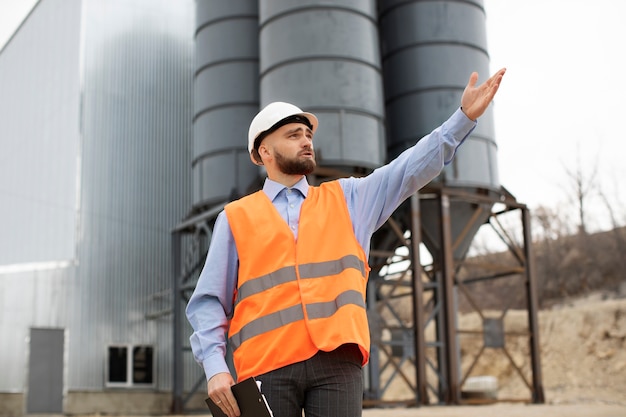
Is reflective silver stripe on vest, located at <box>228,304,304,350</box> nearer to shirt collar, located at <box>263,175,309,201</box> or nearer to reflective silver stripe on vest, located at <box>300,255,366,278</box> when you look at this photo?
reflective silver stripe on vest, located at <box>300,255,366,278</box>

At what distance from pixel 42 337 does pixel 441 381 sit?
30.0ft

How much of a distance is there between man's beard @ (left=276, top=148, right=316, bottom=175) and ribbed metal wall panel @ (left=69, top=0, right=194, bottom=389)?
16.4 metres

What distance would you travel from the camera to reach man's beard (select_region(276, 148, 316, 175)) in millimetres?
3107

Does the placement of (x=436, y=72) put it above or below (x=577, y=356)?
above

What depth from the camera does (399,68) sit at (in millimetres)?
16297

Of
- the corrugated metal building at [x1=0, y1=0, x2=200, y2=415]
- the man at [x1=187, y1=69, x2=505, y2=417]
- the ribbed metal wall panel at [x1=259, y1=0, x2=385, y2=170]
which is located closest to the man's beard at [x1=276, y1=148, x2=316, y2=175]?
the man at [x1=187, y1=69, x2=505, y2=417]

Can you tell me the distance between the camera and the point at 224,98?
54.3 ft

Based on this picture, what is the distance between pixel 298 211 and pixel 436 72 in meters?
13.3

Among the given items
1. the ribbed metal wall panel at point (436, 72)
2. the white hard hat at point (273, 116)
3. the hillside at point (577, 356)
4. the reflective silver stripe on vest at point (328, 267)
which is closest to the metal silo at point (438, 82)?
the ribbed metal wall panel at point (436, 72)

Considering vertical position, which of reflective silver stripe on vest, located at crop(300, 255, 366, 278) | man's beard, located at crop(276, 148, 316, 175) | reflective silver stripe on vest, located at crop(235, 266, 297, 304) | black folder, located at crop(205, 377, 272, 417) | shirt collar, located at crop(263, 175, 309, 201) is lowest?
black folder, located at crop(205, 377, 272, 417)

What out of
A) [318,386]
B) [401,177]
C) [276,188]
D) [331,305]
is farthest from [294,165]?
[318,386]

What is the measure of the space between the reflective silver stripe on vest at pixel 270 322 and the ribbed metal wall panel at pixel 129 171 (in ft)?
53.7

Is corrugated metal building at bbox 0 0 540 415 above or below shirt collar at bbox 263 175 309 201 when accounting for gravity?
above

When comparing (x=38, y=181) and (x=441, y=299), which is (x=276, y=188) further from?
(x=38, y=181)
